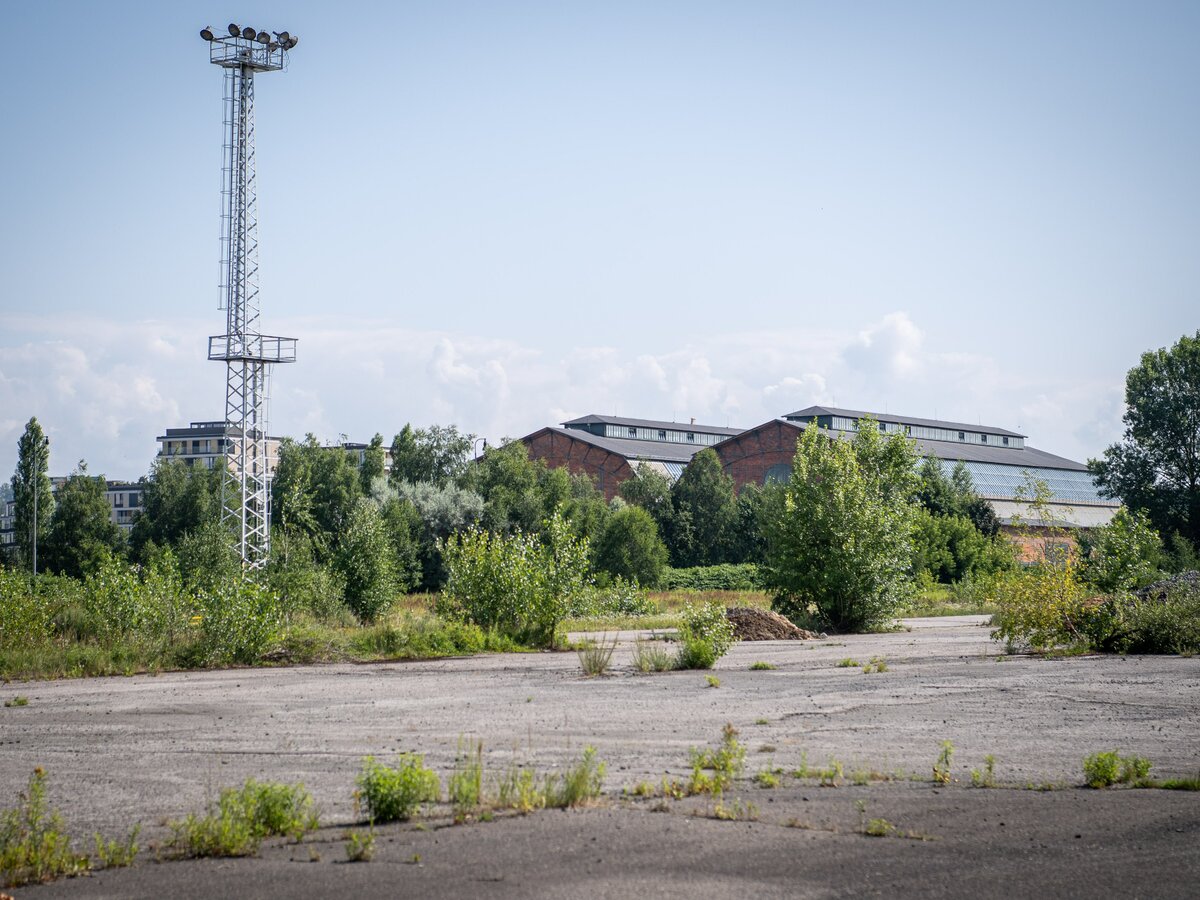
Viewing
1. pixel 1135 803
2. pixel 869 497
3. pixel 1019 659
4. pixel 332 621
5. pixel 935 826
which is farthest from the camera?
pixel 869 497

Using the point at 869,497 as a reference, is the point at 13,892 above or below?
below

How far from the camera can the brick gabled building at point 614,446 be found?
95.7 meters

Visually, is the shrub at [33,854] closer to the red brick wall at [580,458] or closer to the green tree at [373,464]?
the green tree at [373,464]

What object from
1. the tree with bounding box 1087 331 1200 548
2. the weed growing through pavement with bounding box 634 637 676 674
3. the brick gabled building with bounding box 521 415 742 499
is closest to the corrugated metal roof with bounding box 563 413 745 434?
the brick gabled building with bounding box 521 415 742 499

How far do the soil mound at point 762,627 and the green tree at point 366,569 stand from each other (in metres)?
10.3

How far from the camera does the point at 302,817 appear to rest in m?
7.80

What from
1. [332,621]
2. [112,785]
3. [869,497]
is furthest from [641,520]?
[112,785]

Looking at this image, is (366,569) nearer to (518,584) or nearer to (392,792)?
(518,584)

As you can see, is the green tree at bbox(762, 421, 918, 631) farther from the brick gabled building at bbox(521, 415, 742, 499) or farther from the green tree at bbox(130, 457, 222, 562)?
the brick gabled building at bbox(521, 415, 742, 499)

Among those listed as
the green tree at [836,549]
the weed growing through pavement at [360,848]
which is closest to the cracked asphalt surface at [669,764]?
the weed growing through pavement at [360,848]

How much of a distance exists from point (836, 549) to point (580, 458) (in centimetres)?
6162

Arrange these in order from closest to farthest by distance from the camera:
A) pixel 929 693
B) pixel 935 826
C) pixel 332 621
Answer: pixel 935 826
pixel 929 693
pixel 332 621

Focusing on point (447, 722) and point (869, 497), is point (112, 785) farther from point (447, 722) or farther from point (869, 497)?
point (869, 497)

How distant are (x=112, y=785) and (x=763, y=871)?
243 inches
